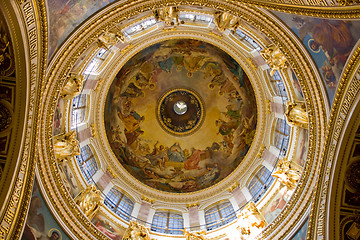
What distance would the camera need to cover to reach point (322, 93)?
36.9 feet

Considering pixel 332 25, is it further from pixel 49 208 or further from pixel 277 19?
pixel 49 208

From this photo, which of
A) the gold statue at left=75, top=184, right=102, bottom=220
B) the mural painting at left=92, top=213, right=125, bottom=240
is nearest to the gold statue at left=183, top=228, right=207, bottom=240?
the mural painting at left=92, top=213, right=125, bottom=240

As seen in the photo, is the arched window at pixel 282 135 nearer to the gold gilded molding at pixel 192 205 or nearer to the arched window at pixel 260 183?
the arched window at pixel 260 183

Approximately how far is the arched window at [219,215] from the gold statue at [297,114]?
7380 mm

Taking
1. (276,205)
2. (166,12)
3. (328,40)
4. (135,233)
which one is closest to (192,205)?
(135,233)

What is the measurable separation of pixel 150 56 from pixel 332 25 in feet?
46.8

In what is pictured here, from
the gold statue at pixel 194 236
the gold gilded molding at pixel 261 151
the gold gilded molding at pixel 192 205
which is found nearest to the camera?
the gold statue at pixel 194 236

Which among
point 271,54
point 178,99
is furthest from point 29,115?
point 178,99

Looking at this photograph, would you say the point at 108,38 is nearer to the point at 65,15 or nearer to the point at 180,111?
the point at 65,15

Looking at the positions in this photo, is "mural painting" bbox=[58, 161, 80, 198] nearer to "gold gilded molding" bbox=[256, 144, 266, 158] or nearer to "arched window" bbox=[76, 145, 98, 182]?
"arched window" bbox=[76, 145, 98, 182]

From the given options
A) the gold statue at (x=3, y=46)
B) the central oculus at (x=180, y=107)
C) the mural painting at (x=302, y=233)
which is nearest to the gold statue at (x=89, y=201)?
the gold statue at (x=3, y=46)

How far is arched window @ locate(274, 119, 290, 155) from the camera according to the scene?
16719 millimetres

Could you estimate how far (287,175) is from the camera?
14.3 m

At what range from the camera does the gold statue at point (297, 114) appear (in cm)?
1303
